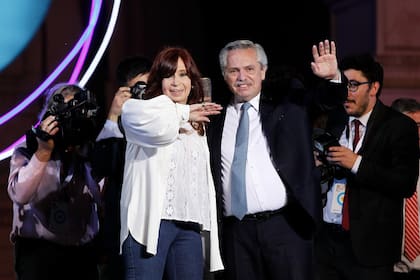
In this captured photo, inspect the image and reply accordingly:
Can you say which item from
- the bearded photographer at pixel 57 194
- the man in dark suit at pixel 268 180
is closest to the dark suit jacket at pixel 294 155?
the man in dark suit at pixel 268 180

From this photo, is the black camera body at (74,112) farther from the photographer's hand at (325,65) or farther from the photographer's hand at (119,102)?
the photographer's hand at (325,65)

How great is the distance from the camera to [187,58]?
4.87 m

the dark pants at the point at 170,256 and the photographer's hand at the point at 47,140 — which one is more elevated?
the photographer's hand at the point at 47,140

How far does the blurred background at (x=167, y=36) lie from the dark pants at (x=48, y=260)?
1310mm

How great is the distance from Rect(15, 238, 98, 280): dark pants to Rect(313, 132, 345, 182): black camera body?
1.31m

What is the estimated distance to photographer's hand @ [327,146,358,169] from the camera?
5.36m

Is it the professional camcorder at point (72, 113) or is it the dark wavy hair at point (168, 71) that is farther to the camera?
the professional camcorder at point (72, 113)

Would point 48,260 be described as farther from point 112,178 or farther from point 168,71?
point 168,71

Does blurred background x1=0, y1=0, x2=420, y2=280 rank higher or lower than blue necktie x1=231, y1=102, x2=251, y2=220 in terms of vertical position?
higher

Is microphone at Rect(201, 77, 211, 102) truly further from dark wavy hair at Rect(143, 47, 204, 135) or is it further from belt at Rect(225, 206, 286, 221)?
belt at Rect(225, 206, 286, 221)

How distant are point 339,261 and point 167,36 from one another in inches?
145

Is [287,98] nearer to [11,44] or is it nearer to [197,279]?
[197,279]

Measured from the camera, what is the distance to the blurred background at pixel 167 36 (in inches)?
289

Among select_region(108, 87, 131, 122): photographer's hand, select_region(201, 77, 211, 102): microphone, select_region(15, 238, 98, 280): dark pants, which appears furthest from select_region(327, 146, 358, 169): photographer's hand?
select_region(15, 238, 98, 280): dark pants
